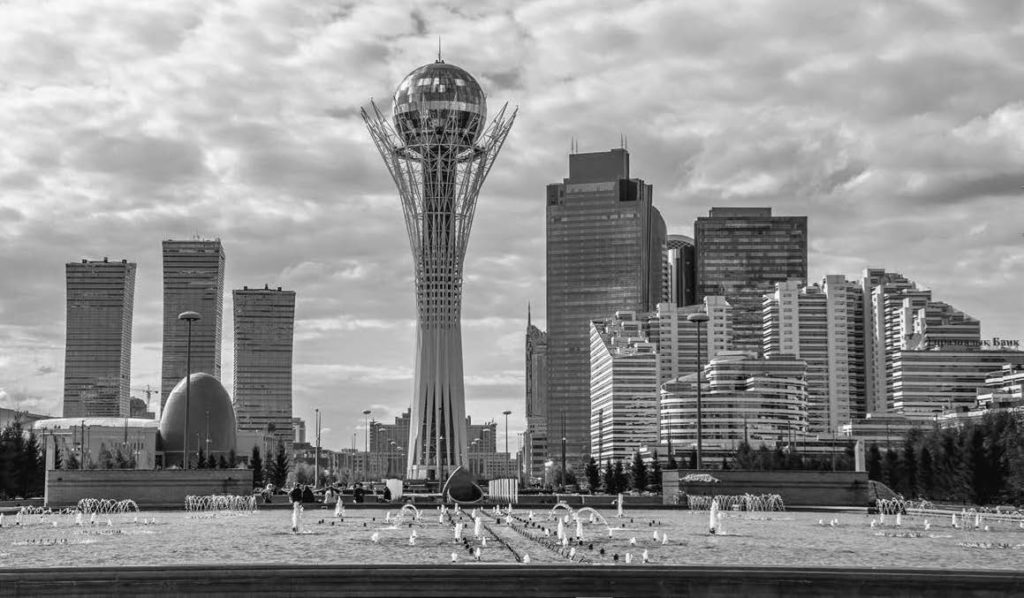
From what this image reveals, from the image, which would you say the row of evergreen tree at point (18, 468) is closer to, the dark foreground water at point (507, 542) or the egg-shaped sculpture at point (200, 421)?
the dark foreground water at point (507, 542)

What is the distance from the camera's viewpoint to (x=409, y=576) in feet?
66.8

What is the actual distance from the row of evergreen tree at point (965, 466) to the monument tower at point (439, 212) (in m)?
39.0

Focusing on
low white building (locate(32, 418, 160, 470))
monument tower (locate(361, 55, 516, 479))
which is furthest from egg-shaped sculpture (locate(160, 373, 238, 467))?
monument tower (locate(361, 55, 516, 479))

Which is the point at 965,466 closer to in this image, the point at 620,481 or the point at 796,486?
the point at 796,486

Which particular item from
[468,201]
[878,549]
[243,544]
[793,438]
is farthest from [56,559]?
[793,438]

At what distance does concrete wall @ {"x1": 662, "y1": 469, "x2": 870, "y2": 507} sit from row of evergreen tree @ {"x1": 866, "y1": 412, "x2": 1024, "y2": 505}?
47.5 ft

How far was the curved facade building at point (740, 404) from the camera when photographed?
186 meters

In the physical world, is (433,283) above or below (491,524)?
above

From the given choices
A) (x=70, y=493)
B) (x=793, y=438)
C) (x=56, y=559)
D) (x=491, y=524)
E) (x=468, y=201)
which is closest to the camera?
(x=56, y=559)

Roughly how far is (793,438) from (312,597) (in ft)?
564

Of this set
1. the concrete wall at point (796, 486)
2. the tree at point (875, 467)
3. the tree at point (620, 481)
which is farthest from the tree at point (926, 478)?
the concrete wall at point (796, 486)

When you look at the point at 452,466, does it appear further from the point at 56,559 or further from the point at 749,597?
the point at 749,597

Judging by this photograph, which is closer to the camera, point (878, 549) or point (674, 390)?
point (878, 549)

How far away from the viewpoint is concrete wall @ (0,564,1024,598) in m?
19.9
